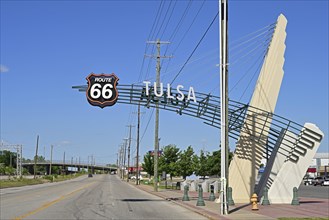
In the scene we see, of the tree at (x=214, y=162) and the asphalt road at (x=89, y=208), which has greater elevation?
the tree at (x=214, y=162)

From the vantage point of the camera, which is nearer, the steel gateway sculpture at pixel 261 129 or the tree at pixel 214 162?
the steel gateway sculpture at pixel 261 129

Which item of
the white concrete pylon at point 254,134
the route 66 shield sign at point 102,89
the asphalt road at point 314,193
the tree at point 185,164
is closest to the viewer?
the route 66 shield sign at point 102,89

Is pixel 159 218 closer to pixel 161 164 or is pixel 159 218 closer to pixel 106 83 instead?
pixel 106 83

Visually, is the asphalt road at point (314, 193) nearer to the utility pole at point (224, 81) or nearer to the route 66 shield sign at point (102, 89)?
the utility pole at point (224, 81)

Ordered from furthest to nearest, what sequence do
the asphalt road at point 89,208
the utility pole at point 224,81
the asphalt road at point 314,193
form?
the asphalt road at point 314,193 → the utility pole at point 224,81 → the asphalt road at point 89,208

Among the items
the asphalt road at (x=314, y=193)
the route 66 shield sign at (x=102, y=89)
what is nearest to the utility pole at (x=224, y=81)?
the route 66 shield sign at (x=102, y=89)

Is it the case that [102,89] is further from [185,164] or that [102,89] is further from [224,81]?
[185,164]

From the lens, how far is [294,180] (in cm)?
2527

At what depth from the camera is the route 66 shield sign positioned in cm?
2566

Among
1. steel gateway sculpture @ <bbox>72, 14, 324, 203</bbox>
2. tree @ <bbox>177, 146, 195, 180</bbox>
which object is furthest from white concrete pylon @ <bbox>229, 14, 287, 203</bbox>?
tree @ <bbox>177, 146, 195, 180</bbox>

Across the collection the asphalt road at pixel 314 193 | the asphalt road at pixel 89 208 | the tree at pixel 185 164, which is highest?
the tree at pixel 185 164

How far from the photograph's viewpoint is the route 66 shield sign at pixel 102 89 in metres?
25.7

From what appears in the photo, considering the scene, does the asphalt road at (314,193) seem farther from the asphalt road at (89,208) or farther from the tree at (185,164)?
the tree at (185,164)

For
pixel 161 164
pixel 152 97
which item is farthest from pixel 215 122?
pixel 161 164
